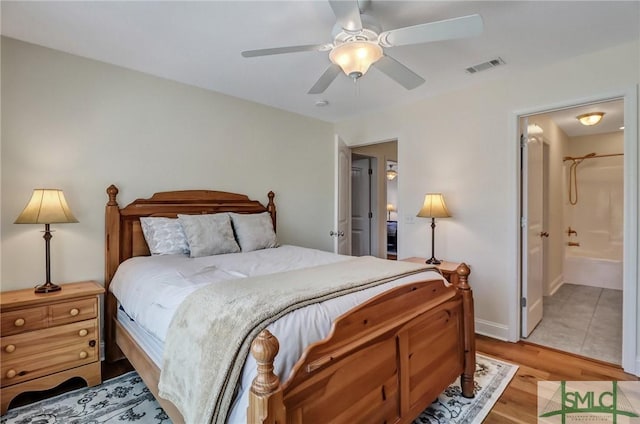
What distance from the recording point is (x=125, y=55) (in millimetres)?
2594

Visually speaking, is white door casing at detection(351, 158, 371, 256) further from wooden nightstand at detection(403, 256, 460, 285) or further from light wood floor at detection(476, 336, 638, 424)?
light wood floor at detection(476, 336, 638, 424)

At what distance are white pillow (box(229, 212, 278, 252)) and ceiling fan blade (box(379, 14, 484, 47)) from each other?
6.51 feet

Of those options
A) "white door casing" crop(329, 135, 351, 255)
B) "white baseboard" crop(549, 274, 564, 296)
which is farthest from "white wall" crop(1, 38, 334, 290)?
"white baseboard" crop(549, 274, 564, 296)

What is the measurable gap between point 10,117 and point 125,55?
923mm

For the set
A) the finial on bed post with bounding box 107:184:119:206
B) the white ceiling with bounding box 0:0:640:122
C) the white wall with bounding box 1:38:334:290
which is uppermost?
the white ceiling with bounding box 0:0:640:122

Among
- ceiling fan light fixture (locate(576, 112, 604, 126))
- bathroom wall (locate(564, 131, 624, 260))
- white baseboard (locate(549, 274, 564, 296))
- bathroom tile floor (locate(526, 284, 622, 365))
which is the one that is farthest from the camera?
bathroom wall (locate(564, 131, 624, 260))

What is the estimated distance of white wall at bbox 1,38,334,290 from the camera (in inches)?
92.5

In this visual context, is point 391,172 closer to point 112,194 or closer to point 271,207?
Result: point 271,207

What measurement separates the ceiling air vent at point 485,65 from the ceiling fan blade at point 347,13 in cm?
159

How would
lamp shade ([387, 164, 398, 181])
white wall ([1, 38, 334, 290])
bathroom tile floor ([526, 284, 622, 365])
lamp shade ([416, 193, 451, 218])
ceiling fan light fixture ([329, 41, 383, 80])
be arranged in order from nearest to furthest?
ceiling fan light fixture ([329, 41, 383, 80]) < white wall ([1, 38, 334, 290]) < bathroom tile floor ([526, 284, 622, 365]) < lamp shade ([416, 193, 451, 218]) < lamp shade ([387, 164, 398, 181])

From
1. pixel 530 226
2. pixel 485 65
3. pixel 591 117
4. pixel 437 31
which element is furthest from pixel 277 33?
pixel 591 117

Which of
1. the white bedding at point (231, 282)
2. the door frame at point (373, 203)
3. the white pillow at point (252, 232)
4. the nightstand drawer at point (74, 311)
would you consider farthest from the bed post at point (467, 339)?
the door frame at point (373, 203)

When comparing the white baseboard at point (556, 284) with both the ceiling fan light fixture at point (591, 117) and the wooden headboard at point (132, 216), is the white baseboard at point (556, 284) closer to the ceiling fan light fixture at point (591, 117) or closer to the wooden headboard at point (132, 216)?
the ceiling fan light fixture at point (591, 117)

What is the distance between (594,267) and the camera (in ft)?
15.8
